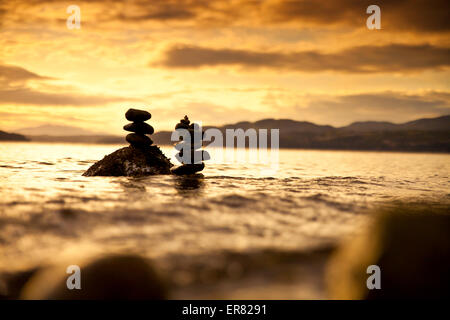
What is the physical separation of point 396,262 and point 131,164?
58.9 feet

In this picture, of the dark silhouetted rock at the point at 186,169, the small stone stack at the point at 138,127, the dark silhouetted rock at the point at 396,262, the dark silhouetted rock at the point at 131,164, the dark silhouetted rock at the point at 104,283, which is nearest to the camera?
the dark silhouetted rock at the point at 104,283

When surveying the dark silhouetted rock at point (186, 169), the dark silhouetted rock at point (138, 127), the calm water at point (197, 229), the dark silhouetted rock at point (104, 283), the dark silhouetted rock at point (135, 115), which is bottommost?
the dark silhouetted rock at point (104, 283)

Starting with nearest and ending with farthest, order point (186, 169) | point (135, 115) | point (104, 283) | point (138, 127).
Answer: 1. point (104, 283)
2. point (186, 169)
3. point (135, 115)
4. point (138, 127)

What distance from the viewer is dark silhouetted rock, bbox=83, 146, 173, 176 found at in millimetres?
20484

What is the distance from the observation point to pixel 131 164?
21.0 m

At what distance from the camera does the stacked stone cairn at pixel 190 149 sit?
21.5 meters

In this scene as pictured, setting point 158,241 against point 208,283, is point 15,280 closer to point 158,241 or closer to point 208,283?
point 158,241

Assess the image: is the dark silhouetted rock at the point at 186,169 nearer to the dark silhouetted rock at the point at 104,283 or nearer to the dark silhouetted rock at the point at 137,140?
the dark silhouetted rock at the point at 137,140

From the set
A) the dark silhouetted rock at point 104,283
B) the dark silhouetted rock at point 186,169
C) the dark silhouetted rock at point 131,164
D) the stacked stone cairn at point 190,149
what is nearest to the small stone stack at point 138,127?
the dark silhouetted rock at point 131,164

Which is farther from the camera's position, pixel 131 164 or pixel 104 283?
pixel 131 164

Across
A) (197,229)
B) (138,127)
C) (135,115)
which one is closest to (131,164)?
(138,127)

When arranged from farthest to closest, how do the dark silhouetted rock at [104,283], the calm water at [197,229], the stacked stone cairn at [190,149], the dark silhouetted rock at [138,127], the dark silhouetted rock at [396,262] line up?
the dark silhouetted rock at [138,127], the stacked stone cairn at [190,149], the calm water at [197,229], the dark silhouetted rock at [396,262], the dark silhouetted rock at [104,283]

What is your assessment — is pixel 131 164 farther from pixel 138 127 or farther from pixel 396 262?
pixel 396 262
